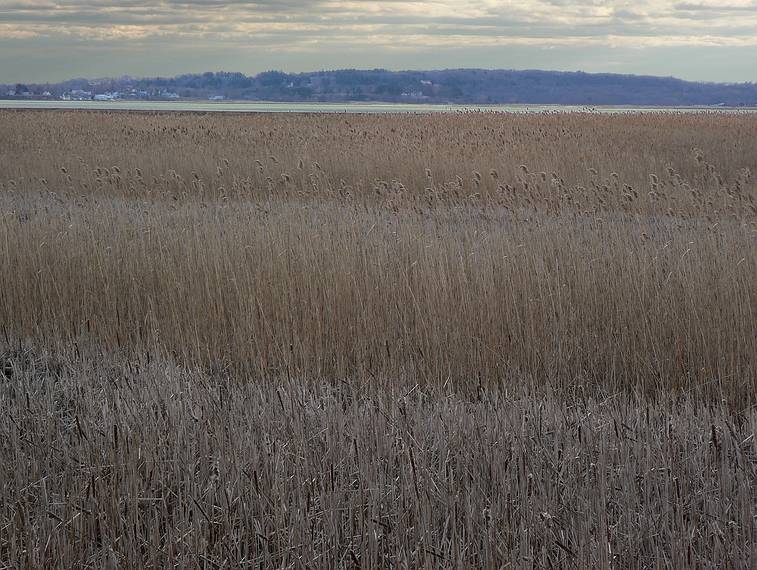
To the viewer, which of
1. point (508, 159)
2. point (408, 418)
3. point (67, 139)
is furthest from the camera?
point (67, 139)

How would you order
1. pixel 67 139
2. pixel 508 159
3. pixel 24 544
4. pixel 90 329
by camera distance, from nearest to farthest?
pixel 24 544 → pixel 90 329 → pixel 508 159 → pixel 67 139

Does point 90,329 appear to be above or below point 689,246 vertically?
below

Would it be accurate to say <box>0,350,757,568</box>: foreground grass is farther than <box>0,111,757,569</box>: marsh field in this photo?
No

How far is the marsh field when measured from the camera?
11.6 ft

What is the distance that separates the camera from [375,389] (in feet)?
18.9

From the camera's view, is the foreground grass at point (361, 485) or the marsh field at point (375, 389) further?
the marsh field at point (375, 389)

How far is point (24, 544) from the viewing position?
3553mm

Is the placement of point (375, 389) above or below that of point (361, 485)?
below

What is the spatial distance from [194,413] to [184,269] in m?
3.07

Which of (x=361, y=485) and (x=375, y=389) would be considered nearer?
(x=361, y=485)

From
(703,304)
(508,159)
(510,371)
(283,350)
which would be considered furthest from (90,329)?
(508,159)

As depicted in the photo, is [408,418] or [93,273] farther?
[93,273]

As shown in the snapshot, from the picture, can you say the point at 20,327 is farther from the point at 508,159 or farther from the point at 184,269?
the point at 508,159

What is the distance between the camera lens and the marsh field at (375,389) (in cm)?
352
